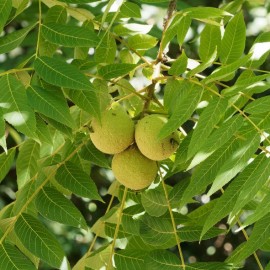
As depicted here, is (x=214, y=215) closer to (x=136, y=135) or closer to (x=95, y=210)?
(x=136, y=135)

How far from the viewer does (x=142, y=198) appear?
6.95 feet

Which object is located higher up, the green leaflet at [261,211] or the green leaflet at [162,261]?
the green leaflet at [261,211]

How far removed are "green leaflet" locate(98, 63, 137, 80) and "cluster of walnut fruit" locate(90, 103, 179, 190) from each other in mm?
95

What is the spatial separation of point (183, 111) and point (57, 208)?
44 centimetres

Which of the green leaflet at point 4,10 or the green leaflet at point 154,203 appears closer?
the green leaflet at point 4,10

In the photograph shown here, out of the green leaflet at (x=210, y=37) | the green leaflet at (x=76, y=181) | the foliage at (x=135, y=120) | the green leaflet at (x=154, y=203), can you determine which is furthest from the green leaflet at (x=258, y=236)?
the green leaflet at (x=210, y=37)

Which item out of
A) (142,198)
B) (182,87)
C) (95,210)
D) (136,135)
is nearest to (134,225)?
(142,198)

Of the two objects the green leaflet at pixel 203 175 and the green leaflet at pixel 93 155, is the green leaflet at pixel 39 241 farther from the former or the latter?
the green leaflet at pixel 203 175

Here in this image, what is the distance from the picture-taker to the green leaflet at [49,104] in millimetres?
1852

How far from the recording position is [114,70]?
6.58 ft

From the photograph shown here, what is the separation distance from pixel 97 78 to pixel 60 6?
0.88 feet

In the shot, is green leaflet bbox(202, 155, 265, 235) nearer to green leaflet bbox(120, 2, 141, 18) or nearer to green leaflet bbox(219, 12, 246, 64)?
green leaflet bbox(219, 12, 246, 64)

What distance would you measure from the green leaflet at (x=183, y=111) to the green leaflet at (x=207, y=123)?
33mm

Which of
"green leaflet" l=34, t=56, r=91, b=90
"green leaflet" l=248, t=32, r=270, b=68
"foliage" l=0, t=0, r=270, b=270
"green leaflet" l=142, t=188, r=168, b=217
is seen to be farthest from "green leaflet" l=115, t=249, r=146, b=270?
"green leaflet" l=248, t=32, r=270, b=68
